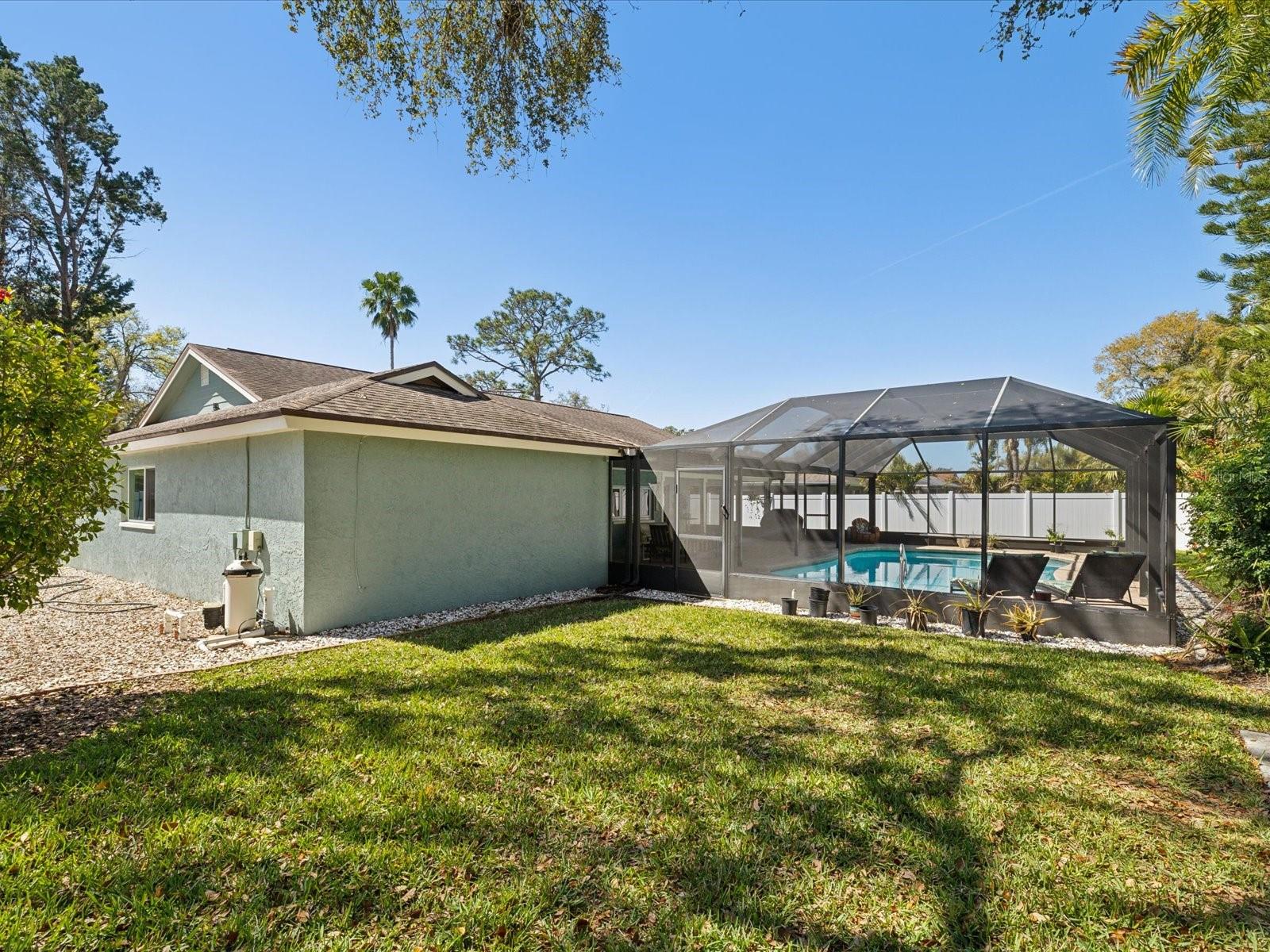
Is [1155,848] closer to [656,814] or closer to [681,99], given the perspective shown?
[656,814]

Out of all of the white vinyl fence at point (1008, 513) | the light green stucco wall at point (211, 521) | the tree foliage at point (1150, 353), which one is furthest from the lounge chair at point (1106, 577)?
the tree foliage at point (1150, 353)

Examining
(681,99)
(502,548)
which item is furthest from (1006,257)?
(502,548)

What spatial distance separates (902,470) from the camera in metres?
17.9

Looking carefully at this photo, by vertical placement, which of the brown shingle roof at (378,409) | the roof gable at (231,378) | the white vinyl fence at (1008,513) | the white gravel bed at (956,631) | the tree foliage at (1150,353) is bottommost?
the white gravel bed at (956,631)

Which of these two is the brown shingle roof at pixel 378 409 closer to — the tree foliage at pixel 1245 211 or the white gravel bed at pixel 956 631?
the white gravel bed at pixel 956 631

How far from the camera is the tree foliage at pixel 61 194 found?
23.2m

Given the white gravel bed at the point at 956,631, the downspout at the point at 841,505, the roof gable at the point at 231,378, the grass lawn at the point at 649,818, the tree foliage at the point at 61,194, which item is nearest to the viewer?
the grass lawn at the point at 649,818

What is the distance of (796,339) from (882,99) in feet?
29.9

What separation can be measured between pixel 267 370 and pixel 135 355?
85.4ft

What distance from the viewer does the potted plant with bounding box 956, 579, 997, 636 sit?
8172 mm

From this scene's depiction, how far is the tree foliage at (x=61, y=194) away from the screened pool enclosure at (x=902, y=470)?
90.6 feet

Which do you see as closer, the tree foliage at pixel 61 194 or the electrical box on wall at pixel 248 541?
the electrical box on wall at pixel 248 541

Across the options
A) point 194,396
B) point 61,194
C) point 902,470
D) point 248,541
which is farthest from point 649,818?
point 61,194

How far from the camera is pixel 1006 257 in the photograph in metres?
14.7
